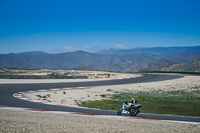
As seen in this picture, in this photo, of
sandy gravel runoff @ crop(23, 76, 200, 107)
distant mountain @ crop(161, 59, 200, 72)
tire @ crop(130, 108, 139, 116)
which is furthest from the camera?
distant mountain @ crop(161, 59, 200, 72)

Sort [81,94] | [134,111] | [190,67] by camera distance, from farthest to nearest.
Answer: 1. [190,67]
2. [81,94]
3. [134,111]

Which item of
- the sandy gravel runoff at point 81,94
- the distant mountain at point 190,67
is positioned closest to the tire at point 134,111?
the sandy gravel runoff at point 81,94

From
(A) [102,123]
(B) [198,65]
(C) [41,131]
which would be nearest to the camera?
(C) [41,131]

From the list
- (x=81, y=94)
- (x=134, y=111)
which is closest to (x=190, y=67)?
(x=81, y=94)

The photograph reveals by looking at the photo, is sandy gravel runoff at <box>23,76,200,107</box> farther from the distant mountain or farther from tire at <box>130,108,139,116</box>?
the distant mountain

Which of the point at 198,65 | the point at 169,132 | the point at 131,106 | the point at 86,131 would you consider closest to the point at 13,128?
the point at 86,131

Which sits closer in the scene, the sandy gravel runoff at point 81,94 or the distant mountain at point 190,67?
the sandy gravel runoff at point 81,94

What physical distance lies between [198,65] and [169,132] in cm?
13416

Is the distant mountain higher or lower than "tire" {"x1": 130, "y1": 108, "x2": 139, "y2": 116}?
higher

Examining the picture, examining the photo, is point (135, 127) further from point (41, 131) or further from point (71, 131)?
point (41, 131)

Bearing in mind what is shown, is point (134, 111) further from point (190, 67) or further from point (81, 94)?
point (190, 67)

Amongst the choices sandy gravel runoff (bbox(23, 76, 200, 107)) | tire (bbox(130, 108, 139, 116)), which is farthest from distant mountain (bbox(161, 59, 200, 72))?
tire (bbox(130, 108, 139, 116))

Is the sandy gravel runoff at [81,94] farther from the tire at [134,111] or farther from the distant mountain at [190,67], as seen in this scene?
the distant mountain at [190,67]

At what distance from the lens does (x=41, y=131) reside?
25.4 ft
